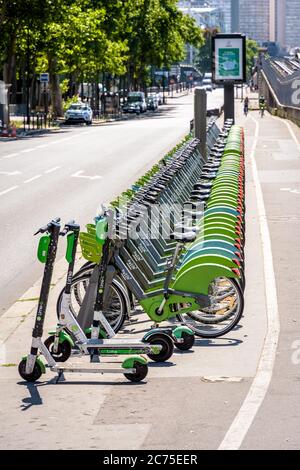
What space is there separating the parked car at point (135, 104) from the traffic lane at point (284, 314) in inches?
3116

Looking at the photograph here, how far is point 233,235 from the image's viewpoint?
12.4m

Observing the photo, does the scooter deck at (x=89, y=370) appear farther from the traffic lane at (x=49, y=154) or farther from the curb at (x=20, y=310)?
the traffic lane at (x=49, y=154)

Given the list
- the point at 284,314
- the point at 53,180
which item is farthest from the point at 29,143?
the point at 284,314

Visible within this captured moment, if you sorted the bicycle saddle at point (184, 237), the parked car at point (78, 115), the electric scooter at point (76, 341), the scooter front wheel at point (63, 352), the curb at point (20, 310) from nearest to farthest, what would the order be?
the electric scooter at point (76, 341)
the scooter front wheel at point (63, 352)
the bicycle saddle at point (184, 237)
the curb at point (20, 310)
the parked car at point (78, 115)

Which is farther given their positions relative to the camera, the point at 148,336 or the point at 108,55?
the point at 108,55

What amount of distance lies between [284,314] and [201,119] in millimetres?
13169

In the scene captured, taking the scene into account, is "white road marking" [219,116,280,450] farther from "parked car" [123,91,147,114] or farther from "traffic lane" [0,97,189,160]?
"parked car" [123,91,147,114]

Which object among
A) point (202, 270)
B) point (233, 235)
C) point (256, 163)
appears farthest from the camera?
point (256, 163)

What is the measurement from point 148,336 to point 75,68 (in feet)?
297

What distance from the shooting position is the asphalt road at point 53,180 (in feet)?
58.8

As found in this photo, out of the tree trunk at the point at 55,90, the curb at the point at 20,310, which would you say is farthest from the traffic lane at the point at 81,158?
the tree trunk at the point at 55,90
